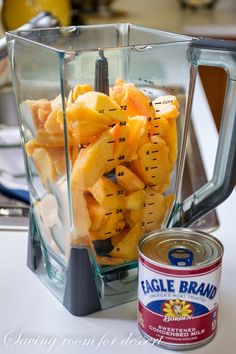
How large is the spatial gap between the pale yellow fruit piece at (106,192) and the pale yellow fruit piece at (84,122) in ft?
0.16

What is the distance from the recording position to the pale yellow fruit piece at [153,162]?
643 millimetres

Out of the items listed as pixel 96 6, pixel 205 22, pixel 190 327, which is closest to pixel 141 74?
pixel 190 327

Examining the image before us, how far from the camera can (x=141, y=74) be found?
2.23 feet

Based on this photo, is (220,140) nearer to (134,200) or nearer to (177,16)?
(134,200)

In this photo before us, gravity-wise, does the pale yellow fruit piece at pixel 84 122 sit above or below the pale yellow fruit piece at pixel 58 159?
above

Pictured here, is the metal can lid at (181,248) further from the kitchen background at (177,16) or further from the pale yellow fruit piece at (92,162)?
the kitchen background at (177,16)

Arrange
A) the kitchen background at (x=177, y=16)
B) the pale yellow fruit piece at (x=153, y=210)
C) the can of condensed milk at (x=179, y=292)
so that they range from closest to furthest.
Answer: the can of condensed milk at (x=179, y=292)
the pale yellow fruit piece at (x=153, y=210)
the kitchen background at (x=177, y=16)

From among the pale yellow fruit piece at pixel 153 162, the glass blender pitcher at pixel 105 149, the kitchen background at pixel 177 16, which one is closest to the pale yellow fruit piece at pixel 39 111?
the glass blender pitcher at pixel 105 149

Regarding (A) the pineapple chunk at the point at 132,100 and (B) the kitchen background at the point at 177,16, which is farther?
(B) the kitchen background at the point at 177,16

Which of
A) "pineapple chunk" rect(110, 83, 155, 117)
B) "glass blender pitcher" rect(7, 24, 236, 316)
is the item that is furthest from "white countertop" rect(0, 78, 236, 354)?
"pineapple chunk" rect(110, 83, 155, 117)

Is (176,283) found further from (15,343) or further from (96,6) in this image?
(96,6)

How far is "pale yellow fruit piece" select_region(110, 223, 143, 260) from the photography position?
2.18 ft

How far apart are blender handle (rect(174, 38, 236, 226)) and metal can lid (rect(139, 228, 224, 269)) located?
87 millimetres

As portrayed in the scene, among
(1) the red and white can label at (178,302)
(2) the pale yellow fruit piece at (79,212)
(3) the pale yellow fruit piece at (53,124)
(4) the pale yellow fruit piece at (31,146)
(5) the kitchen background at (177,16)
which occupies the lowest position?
(5) the kitchen background at (177,16)
